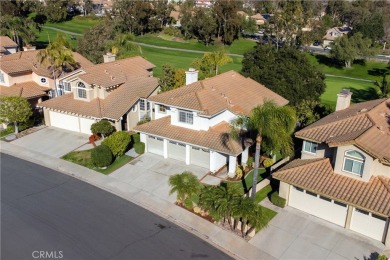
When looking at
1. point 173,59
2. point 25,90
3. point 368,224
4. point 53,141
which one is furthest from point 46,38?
point 368,224

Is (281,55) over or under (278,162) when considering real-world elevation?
over

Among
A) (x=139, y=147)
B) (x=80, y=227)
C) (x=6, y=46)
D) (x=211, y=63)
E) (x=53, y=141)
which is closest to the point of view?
(x=80, y=227)

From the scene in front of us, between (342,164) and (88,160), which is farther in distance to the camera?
(88,160)

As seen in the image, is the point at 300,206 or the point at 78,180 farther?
the point at 78,180

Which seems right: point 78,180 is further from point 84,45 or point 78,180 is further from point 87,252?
point 84,45

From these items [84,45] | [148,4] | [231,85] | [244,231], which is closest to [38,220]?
[244,231]

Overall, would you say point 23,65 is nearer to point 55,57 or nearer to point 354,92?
point 55,57

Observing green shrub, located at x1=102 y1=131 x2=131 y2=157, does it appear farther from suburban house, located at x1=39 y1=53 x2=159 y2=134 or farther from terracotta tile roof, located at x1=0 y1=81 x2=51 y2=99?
terracotta tile roof, located at x1=0 y1=81 x2=51 y2=99
